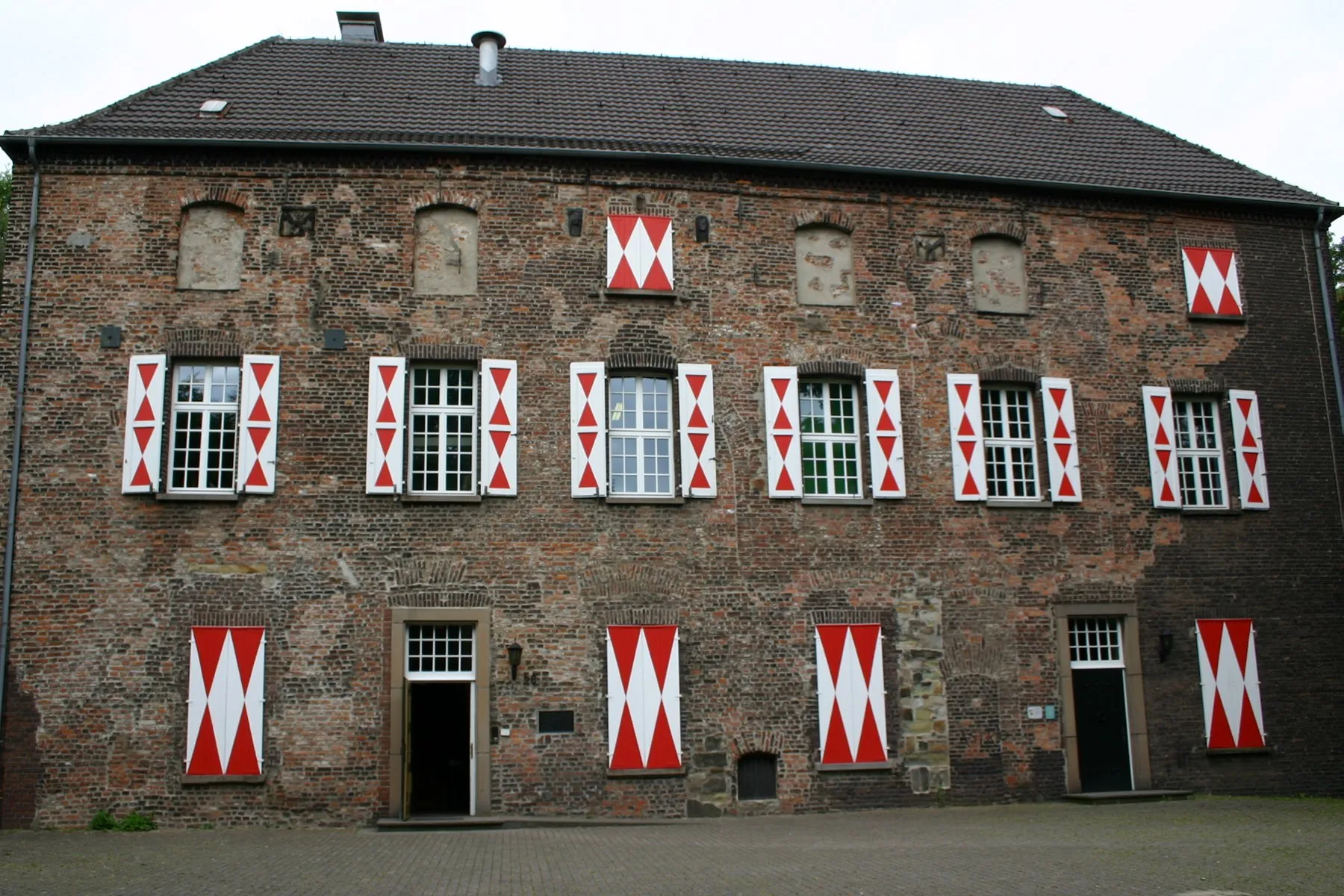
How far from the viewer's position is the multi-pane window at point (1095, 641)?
16.4 metres

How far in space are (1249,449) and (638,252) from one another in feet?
30.1

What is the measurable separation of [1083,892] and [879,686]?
635cm

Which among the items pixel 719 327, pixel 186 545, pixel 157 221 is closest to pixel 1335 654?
pixel 719 327

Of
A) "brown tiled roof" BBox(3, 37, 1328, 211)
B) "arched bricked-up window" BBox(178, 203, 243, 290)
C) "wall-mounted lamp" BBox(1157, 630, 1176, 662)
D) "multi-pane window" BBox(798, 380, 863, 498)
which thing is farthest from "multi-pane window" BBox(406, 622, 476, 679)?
"wall-mounted lamp" BBox(1157, 630, 1176, 662)

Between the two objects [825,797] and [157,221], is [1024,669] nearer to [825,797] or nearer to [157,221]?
[825,797]

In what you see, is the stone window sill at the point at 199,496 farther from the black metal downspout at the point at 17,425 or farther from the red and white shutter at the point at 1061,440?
the red and white shutter at the point at 1061,440

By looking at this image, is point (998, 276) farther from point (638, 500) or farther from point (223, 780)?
point (223, 780)

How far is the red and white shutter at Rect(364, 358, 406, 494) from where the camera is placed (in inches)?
592

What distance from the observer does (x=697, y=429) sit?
15.8 metres

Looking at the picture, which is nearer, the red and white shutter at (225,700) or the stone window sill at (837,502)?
the red and white shutter at (225,700)

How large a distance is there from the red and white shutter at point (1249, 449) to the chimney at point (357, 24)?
14.9m

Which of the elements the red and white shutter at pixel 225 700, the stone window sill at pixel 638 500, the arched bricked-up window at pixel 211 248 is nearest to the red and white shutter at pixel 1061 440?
the stone window sill at pixel 638 500

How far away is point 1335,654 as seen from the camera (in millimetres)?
17078

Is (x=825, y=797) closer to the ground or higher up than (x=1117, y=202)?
closer to the ground
